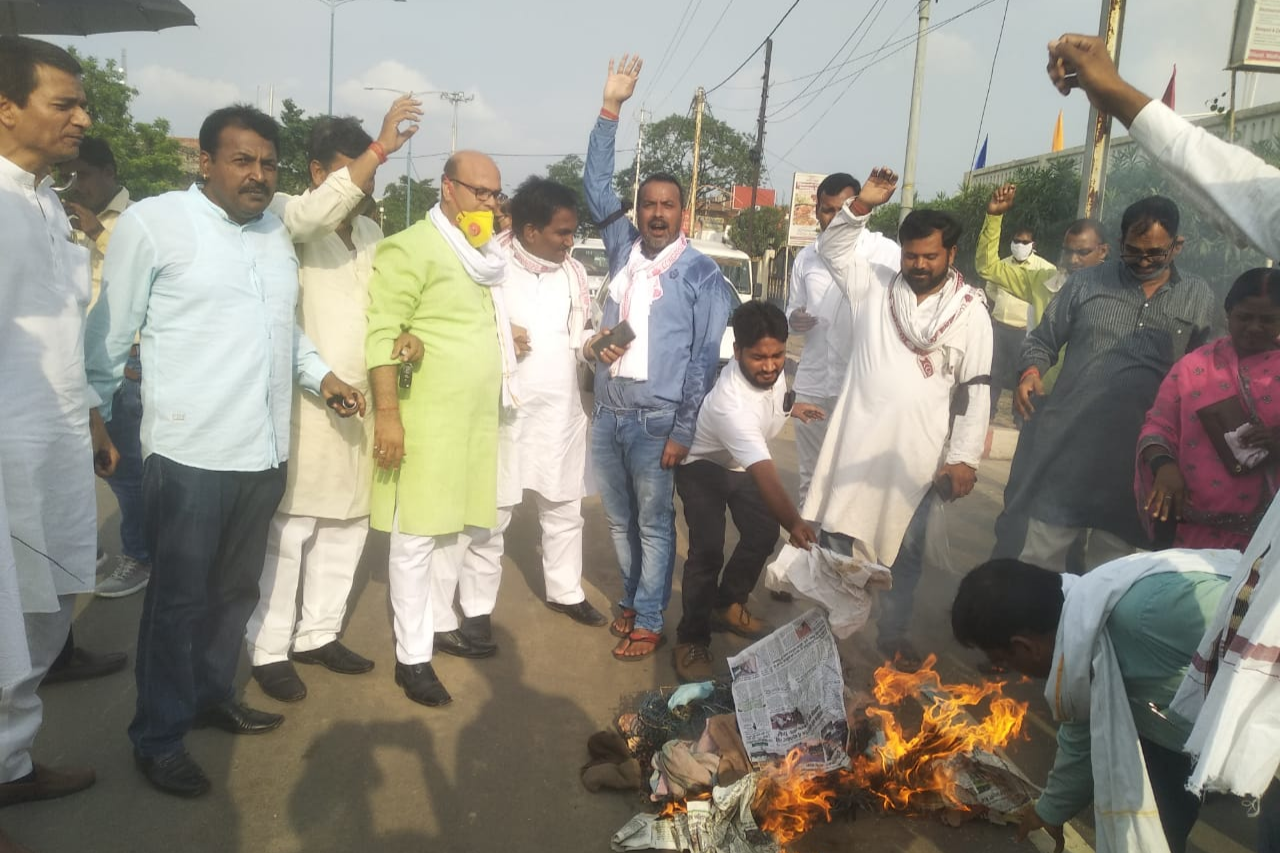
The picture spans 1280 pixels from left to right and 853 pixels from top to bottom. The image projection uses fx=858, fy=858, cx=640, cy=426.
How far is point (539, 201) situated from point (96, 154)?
2321 millimetres

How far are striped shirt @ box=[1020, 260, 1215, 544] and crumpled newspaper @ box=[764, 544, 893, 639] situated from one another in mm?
1443

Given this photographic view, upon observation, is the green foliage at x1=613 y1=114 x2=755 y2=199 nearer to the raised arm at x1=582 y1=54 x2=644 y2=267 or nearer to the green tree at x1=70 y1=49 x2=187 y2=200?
the green tree at x1=70 y1=49 x2=187 y2=200

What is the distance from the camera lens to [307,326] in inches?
139

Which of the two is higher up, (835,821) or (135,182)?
(135,182)

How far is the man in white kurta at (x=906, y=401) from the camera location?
363 centimetres

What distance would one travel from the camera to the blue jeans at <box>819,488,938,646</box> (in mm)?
3898

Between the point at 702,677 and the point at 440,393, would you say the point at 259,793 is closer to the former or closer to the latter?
the point at 440,393

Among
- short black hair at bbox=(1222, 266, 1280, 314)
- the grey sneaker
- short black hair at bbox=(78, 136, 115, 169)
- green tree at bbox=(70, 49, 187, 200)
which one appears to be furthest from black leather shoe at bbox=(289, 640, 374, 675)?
green tree at bbox=(70, 49, 187, 200)

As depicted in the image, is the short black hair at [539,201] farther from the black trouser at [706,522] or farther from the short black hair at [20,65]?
the short black hair at [20,65]

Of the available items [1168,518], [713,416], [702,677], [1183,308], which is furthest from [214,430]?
[1183,308]

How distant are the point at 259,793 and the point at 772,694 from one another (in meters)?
1.77

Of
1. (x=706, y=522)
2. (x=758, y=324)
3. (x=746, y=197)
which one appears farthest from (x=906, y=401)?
(x=746, y=197)

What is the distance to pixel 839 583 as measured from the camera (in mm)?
2980

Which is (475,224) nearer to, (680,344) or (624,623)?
(680,344)
